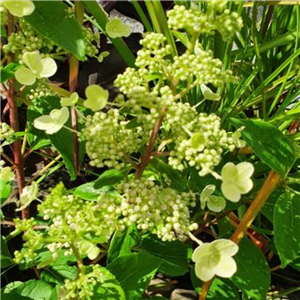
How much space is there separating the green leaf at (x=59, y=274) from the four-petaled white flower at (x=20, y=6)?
440 mm

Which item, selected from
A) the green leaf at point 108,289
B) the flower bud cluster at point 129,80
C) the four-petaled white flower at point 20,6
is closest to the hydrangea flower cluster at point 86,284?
the green leaf at point 108,289

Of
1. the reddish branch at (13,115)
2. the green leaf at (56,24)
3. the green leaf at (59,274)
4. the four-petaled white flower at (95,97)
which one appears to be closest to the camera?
the four-petaled white flower at (95,97)

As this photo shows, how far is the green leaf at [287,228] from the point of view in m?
0.79

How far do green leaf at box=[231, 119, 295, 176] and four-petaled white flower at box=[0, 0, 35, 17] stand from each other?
12.4 inches

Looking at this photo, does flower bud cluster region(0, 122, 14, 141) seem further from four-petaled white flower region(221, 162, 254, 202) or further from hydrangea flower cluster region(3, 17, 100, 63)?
four-petaled white flower region(221, 162, 254, 202)

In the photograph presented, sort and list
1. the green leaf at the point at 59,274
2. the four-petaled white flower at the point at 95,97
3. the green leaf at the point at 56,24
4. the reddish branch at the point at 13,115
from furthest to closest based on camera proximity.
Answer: the green leaf at the point at 59,274, the reddish branch at the point at 13,115, the green leaf at the point at 56,24, the four-petaled white flower at the point at 95,97

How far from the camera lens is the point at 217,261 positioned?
2.24ft

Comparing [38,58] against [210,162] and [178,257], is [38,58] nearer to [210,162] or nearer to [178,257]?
[210,162]

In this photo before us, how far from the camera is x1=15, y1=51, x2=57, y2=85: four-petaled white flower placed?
71 cm

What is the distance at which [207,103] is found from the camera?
1.13 m

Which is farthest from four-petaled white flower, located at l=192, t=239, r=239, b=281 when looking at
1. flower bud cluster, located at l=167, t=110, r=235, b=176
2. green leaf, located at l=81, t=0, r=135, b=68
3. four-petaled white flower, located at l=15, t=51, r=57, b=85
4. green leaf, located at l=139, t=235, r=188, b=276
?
green leaf, located at l=81, t=0, r=135, b=68

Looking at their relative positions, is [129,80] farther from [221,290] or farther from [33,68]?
[221,290]

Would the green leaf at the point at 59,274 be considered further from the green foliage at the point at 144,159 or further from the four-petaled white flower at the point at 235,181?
the four-petaled white flower at the point at 235,181

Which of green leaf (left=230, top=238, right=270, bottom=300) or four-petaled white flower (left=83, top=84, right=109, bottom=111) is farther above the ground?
four-petaled white flower (left=83, top=84, right=109, bottom=111)
